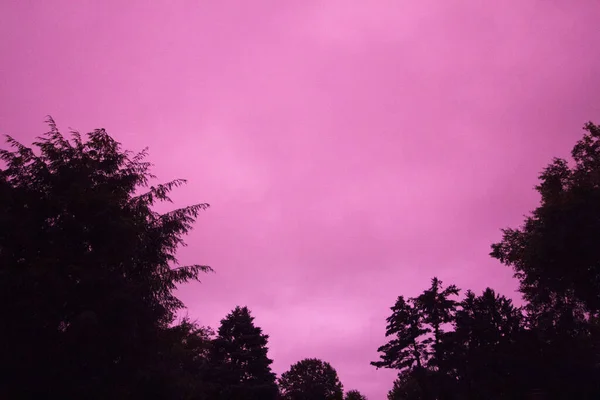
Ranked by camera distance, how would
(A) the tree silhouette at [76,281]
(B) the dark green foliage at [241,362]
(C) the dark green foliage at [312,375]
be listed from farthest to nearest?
1. (C) the dark green foliage at [312,375]
2. (B) the dark green foliage at [241,362]
3. (A) the tree silhouette at [76,281]

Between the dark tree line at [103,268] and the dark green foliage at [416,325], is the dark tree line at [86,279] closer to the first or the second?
the dark tree line at [103,268]

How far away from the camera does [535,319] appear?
143 feet

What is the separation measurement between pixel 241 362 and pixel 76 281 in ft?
146

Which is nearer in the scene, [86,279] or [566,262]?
[86,279]

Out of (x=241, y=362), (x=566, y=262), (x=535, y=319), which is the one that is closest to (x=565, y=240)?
(x=566, y=262)

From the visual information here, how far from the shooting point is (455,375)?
4934 centimetres

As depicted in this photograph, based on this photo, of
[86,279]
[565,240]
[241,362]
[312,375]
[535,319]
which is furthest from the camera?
[312,375]

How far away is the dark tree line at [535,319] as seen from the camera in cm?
2725

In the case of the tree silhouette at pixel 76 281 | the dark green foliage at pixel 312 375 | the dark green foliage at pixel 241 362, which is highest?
the dark green foliage at pixel 312 375

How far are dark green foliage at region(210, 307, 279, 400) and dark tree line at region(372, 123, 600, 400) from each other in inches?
601

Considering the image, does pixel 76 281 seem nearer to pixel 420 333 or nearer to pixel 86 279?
pixel 86 279

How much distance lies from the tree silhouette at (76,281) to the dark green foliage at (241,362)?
37.1 metres

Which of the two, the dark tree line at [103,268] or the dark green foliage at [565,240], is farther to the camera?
the dark green foliage at [565,240]

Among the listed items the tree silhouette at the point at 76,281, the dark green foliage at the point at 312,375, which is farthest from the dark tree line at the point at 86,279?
the dark green foliage at the point at 312,375
